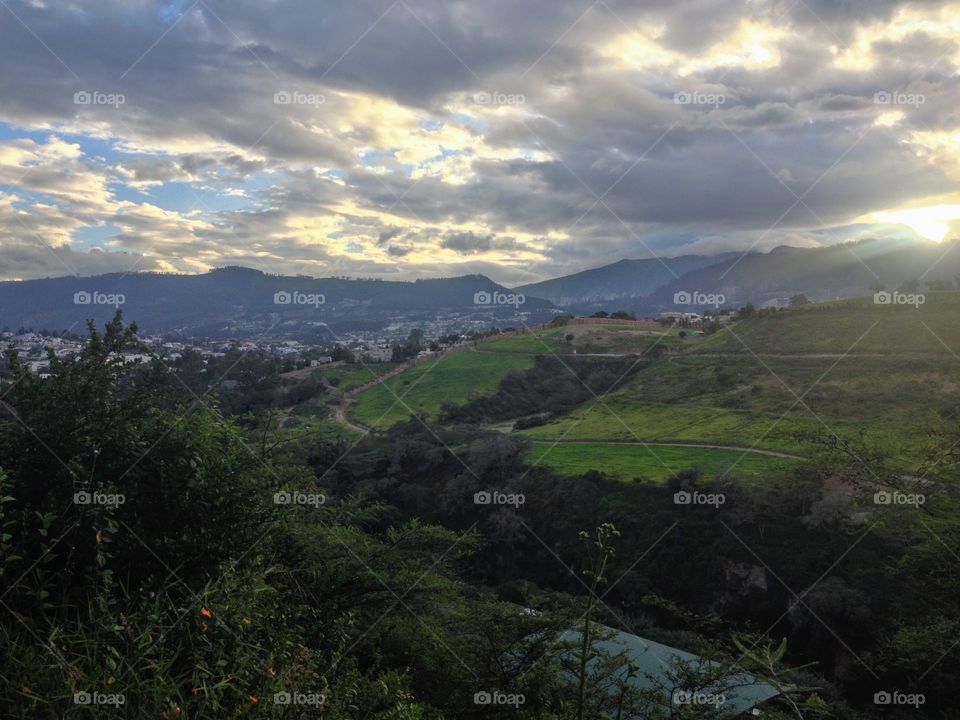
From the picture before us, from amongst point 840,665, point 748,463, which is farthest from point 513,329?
point 840,665

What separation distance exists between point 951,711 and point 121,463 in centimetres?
1334

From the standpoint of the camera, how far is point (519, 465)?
30.9 m

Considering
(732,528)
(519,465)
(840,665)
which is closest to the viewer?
(840,665)

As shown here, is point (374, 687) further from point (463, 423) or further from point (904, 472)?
point (463, 423)
